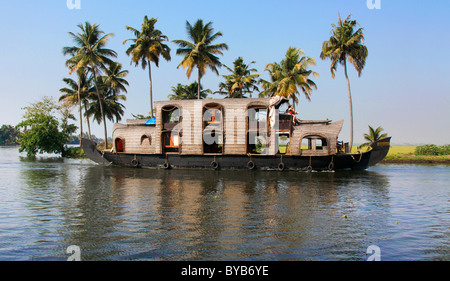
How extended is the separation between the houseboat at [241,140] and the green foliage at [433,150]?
18.0 meters

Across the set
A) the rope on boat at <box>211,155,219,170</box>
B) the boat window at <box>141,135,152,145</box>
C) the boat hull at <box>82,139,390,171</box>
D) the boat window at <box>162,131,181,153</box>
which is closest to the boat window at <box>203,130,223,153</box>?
the boat hull at <box>82,139,390,171</box>

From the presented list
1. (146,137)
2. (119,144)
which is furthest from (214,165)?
(119,144)

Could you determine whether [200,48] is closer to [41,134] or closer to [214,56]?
[214,56]

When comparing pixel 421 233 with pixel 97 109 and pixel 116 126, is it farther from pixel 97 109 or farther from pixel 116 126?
pixel 97 109

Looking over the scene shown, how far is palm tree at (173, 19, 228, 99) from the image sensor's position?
33688 mm

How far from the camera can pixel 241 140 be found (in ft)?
78.4

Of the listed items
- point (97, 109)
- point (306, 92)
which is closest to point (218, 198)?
point (306, 92)

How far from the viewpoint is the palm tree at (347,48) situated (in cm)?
3097

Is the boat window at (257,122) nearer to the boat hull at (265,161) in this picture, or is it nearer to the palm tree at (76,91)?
the boat hull at (265,161)

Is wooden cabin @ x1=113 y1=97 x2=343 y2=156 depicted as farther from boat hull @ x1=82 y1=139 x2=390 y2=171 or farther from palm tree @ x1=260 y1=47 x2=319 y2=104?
palm tree @ x1=260 y1=47 x2=319 y2=104

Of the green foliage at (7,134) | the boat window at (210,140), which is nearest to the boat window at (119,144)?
the boat window at (210,140)

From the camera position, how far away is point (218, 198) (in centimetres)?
1258

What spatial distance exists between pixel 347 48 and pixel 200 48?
15.4m

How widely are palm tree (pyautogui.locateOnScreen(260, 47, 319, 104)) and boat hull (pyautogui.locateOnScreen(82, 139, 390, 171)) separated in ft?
38.9
